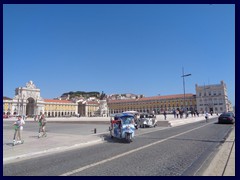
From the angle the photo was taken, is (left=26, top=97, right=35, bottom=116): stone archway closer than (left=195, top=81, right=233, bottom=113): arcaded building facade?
Yes

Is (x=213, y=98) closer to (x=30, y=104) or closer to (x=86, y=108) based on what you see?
(x=86, y=108)

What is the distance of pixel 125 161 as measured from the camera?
764 centimetres

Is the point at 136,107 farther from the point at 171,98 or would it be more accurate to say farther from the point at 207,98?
the point at 207,98

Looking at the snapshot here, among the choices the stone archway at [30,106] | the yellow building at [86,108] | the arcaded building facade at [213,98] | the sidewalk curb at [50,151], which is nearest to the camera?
the sidewalk curb at [50,151]

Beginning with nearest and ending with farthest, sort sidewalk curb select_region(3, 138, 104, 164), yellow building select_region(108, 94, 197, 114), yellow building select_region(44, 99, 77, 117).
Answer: sidewalk curb select_region(3, 138, 104, 164) < yellow building select_region(44, 99, 77, 117) < yellow building select_region(108, 94, 197, 114)

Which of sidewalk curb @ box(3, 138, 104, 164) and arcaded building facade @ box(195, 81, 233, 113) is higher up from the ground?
arcaded building facade @ box(195, 81, 233, 113)

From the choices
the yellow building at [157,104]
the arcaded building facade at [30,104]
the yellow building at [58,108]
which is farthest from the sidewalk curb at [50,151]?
the yellow building at [58,108]

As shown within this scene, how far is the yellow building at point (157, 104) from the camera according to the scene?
461ft

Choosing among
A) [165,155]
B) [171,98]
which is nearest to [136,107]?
[171,98]

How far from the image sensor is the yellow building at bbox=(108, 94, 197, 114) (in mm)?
140625

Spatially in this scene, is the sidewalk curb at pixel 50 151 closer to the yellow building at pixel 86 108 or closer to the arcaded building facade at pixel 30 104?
the arcaded building facade at pixel 30 104

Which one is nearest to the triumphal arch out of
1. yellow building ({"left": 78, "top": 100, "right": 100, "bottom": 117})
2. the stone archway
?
the stone archway

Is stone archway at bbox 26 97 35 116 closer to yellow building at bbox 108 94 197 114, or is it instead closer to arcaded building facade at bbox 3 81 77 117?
arcaded building facade at bbox 3 81 77 117

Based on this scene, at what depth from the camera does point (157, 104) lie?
494 ft
